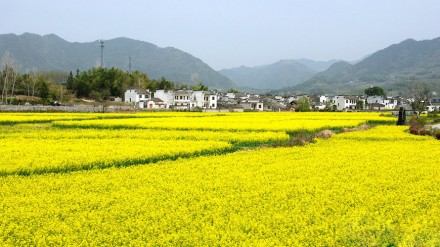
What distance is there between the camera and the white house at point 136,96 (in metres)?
107

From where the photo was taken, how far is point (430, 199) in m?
12.3

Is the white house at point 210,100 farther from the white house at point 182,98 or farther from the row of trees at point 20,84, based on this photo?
the row of trees at point 20,84

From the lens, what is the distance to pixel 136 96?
109062mm

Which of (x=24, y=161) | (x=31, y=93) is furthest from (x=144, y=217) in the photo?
(x=31, y=93)

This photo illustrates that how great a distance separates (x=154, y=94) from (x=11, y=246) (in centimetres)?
11407

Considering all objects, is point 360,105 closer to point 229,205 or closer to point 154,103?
point 154,103

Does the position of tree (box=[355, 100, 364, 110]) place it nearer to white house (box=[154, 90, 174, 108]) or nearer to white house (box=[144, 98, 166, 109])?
white house (box=[154, 90, 174, 108])

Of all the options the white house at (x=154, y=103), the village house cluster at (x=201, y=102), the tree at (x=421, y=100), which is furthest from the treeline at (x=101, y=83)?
the tree at (x=421, y=100)

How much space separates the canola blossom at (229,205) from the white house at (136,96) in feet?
295

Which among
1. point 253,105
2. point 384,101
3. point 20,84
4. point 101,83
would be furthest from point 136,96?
point 384,101

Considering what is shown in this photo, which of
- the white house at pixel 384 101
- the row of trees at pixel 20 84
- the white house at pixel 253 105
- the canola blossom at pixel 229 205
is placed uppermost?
the row of trees at pixel 20 84

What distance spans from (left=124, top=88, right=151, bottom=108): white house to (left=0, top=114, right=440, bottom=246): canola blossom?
295 ft

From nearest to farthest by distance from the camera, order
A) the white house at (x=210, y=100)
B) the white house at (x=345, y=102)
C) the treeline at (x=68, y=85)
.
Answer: the treeline at (x=68, y=85) < the white house at (x=210, y=100) < the white house at (x=345, y=102)

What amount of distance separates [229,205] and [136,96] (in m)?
100
